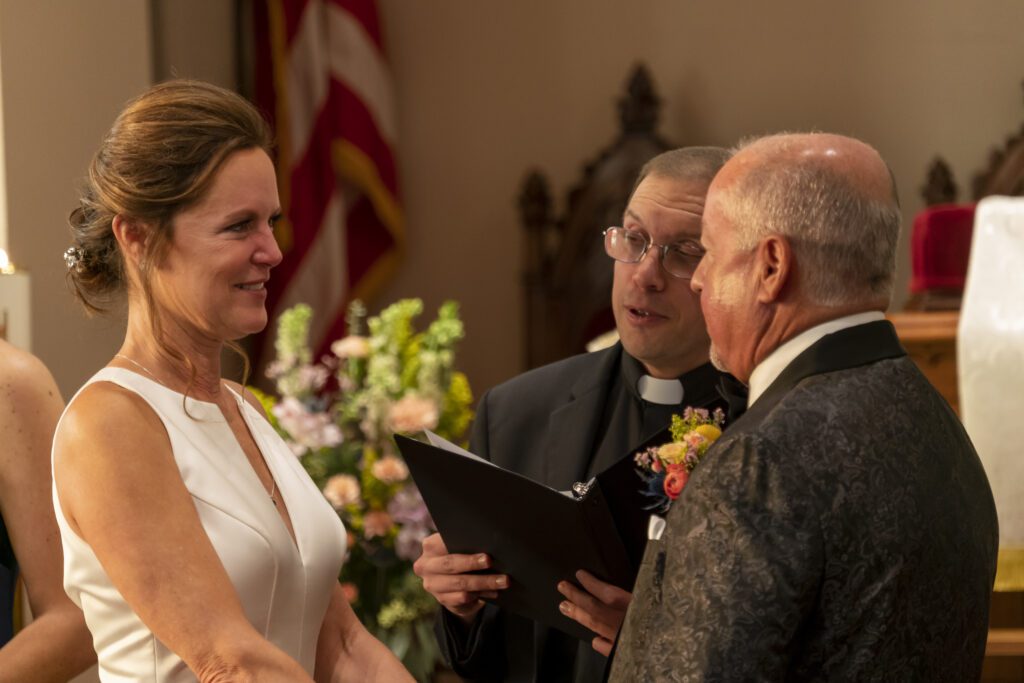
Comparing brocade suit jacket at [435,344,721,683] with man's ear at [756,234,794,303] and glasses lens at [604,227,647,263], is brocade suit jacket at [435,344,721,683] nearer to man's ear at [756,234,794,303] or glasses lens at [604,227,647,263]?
glasses lens at [604,227,647,263]

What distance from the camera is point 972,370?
3.45m

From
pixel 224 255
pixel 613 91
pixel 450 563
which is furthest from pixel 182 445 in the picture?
pixel 613 91

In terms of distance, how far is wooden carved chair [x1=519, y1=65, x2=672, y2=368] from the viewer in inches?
243

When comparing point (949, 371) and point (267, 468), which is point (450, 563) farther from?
point (949, 371)

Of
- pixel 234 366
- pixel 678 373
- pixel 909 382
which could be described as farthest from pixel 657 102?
pixel 909 382

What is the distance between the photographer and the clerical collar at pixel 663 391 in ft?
8.57

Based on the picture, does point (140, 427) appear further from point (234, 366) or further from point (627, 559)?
point (234, 366)

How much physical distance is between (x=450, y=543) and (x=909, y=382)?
0.91 metres

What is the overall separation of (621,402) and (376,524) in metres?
1.67

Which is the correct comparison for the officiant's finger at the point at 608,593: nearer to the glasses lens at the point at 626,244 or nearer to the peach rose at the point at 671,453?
the peach rose at the point at 671,453

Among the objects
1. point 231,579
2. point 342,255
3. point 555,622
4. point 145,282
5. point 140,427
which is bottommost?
point 342,255

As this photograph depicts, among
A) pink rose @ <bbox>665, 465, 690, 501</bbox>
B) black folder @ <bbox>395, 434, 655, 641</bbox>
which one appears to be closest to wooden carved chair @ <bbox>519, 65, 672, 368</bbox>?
black folder @ <bbox>395, 434, 655, 641</bbox>

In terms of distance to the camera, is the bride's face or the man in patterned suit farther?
the bride's face

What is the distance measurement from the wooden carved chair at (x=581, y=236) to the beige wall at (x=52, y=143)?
8.87 ft
